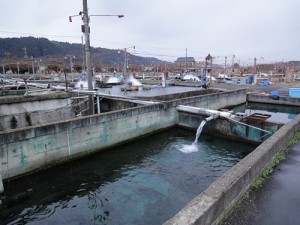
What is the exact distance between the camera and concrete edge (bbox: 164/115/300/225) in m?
3.45

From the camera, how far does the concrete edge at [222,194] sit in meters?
3.45

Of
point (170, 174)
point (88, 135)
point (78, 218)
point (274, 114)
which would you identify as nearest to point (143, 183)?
point (170, 174)

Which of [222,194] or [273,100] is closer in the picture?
[222,194]

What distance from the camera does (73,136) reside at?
33.8 ft

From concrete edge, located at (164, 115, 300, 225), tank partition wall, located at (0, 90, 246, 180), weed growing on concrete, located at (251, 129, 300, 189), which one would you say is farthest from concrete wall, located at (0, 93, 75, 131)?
weed growing on concrete, located at (251, 129, 300, 189)

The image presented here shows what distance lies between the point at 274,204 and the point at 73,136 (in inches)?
335

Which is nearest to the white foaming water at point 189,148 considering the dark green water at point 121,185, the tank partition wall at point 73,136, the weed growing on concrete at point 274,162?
the dark green water at point 121,185

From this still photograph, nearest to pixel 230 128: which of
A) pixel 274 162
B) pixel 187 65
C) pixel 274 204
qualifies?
pixel 274 162

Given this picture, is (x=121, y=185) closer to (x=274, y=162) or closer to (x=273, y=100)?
(x=274, y=162)

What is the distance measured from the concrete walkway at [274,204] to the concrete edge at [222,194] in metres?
0.21

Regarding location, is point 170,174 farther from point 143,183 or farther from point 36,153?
point 36,153

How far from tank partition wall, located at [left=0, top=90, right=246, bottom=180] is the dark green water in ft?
1.56

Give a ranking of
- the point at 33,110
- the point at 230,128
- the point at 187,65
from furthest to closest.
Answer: the point at 187,65 < the point at 230,128 < the point at 33,110

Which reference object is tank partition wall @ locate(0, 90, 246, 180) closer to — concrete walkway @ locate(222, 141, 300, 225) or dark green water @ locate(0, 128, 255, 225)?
dark green water @ locate(0, 128, 255, 225)
